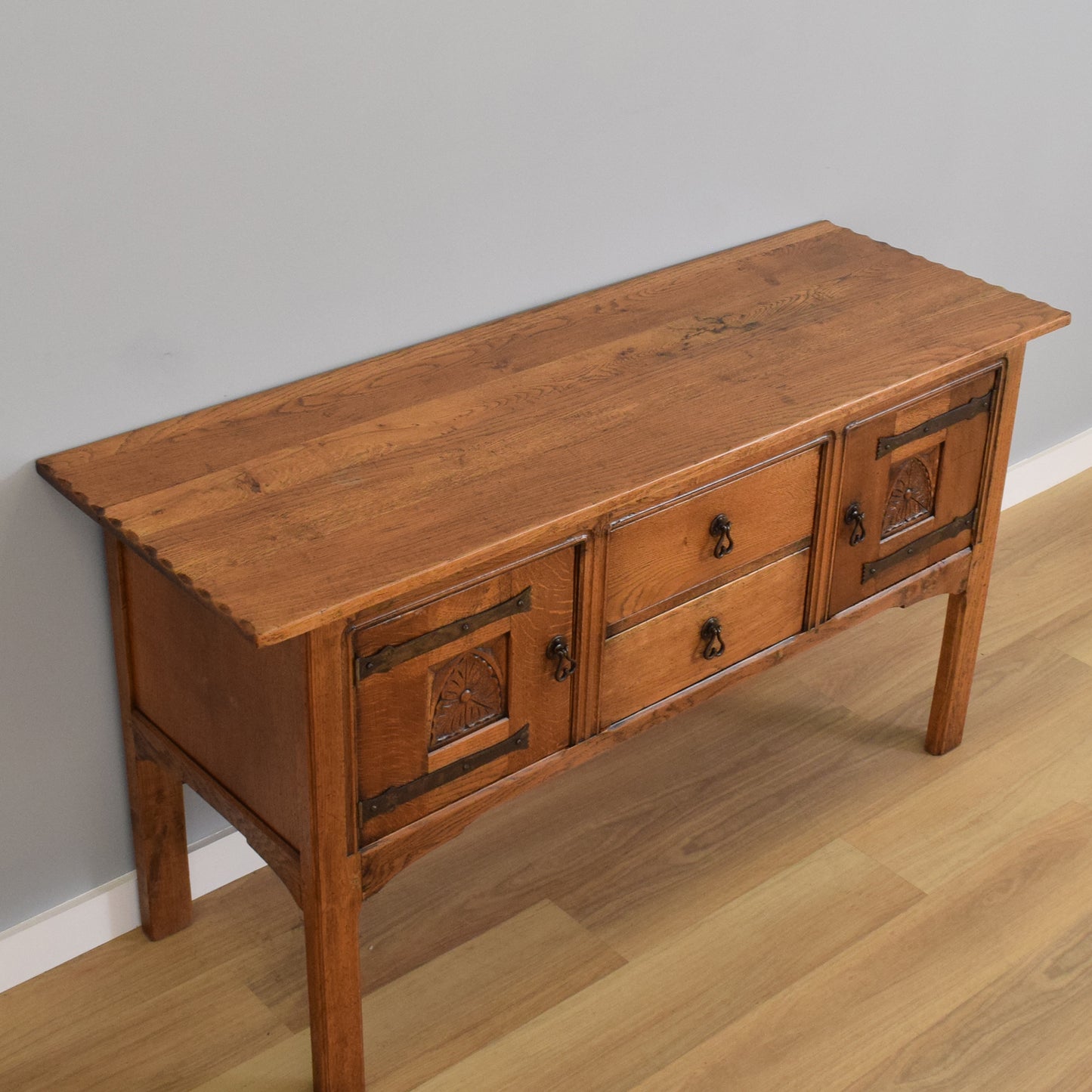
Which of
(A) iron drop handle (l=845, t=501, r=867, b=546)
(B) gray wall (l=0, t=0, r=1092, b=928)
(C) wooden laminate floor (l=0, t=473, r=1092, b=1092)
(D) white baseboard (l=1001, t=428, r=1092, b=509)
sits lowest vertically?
(C) wooden laminate floor (l=0, t=473, r=1092, b=1092)

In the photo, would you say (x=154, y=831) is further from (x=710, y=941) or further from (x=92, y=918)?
(x=710, y=941)

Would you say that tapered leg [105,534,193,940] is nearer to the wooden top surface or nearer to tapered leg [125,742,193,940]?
tapered leg [125,742,193,940]

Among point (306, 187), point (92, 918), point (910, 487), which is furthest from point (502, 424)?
point (92, 918)

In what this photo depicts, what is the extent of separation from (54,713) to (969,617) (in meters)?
1.44

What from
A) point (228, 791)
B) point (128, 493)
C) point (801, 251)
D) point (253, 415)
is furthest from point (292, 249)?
point (801, 251)

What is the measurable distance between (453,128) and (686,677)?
810 mm

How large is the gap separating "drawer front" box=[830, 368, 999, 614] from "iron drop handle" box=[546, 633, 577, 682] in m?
0.51

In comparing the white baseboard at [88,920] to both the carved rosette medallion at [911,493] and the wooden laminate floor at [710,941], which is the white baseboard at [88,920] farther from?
the carved rosette medallion at [911,493]

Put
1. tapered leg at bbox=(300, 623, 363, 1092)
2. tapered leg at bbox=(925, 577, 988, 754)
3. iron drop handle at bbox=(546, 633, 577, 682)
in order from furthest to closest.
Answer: tapered leg at bbox=(925, 577, 988, 754)
iron drop handle at bbox=(546, 633, 577, 682)
tapered leg at bbox=(300, 623, 363, 1092)

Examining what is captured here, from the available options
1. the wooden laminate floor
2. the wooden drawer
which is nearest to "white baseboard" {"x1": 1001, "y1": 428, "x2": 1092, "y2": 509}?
the wooden laminate floor

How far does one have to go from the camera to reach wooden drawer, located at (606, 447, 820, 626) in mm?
1918

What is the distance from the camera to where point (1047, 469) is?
3410mm

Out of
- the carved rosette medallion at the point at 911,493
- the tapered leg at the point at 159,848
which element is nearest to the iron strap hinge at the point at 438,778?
the tapered leg at the point at 159,848

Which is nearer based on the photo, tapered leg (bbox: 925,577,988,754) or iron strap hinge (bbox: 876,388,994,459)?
iron strap hinge (bbox: 876,388,994,459)
